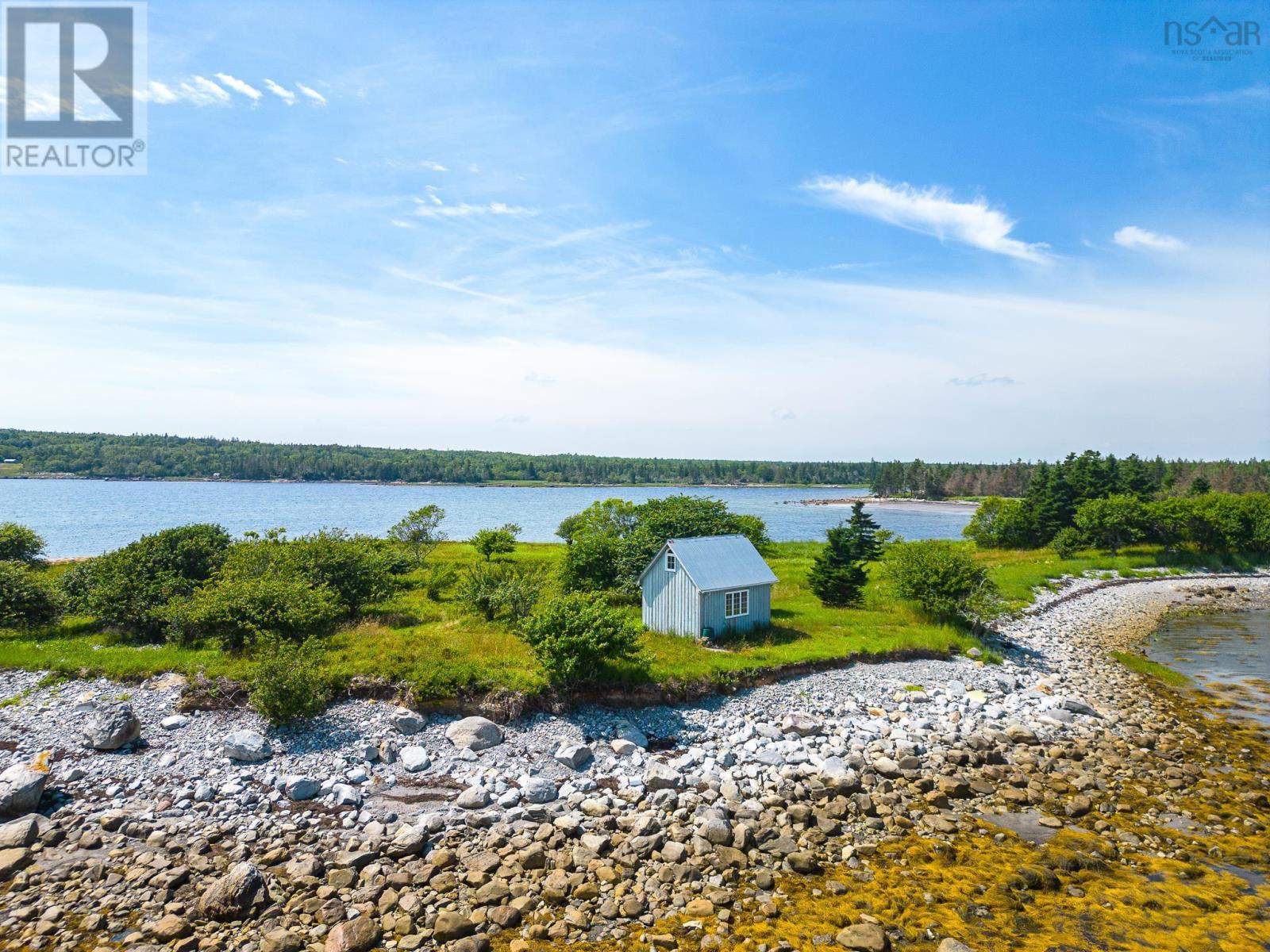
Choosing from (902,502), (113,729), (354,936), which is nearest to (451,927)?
(354,936)

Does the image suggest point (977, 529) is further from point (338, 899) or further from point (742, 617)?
point (338, 899)

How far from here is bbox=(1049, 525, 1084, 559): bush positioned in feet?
214

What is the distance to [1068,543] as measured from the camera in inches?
2576

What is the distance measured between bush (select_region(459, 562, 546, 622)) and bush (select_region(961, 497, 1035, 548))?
198ft

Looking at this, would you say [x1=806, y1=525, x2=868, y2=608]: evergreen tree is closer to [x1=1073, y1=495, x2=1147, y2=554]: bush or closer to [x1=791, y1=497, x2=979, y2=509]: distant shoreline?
[x1=1073, y1=495, x2=1147, y2=554]: bush

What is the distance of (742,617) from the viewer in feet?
92.3

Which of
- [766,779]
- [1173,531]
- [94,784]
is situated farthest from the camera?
[1173,531]

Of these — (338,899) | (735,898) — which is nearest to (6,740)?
(338,899)

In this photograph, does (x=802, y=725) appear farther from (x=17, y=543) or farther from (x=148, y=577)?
(x=17, y=543)

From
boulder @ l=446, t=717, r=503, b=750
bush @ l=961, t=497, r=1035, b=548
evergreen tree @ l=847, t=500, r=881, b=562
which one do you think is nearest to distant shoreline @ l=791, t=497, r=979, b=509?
bush @ l=961, t=497, r=1035, b=548

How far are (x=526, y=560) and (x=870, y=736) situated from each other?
106 ft

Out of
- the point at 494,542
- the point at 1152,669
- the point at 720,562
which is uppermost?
the point at 720,562

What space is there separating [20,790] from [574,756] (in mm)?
12664

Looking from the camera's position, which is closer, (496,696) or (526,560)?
(496,696)
